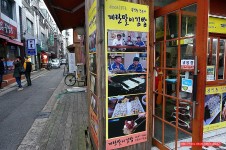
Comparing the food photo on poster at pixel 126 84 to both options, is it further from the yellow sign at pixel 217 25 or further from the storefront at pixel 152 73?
the yellow sign at pixel 217 25

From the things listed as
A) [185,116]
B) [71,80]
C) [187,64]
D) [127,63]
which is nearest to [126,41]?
[127,63]

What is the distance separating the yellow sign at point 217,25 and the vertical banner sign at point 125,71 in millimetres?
1895

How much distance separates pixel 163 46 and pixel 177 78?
0.68 meters

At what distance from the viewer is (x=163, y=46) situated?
3307 mm

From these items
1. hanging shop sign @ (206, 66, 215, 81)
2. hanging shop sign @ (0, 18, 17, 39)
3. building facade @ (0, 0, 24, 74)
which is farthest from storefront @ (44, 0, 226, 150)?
hanging shop sign @ (0, 18, 17, 39)

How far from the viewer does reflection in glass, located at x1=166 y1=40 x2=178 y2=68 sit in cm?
302

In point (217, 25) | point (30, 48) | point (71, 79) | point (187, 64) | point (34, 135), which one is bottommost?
point (34, 135)

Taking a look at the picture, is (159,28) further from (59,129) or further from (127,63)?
(59,129)

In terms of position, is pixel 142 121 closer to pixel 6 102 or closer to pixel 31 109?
pixel 31 109

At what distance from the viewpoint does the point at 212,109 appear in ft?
13.9

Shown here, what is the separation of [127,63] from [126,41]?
0.34 meters

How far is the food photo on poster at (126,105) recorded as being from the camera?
289cm

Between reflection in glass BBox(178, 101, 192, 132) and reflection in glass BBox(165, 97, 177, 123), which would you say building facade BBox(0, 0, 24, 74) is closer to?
reflection in glass BBox(165, 97, 177, 123)

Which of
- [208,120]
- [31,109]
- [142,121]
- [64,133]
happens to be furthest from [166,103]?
[31,109]
